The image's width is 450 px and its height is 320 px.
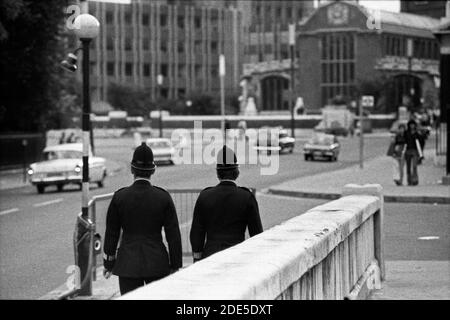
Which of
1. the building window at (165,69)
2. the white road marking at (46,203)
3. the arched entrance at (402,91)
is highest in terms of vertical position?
the building window at (165,69)

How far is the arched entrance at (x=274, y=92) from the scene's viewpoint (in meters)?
133

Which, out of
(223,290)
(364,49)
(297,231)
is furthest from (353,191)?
(364,49)

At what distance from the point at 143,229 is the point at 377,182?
87.3ft

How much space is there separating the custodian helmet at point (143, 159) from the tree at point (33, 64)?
35.7 metres

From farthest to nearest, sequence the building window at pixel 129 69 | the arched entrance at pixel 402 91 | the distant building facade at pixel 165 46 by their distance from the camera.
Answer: the building window at pixel 129 69
the distant building facade at pixel 165 46
the arched entrance at pixel 402 91

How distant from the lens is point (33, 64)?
158 ft

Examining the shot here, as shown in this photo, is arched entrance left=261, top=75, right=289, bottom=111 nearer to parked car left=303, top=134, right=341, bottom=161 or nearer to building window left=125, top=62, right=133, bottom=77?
building window left=125, top=62, right=133, bottom=77

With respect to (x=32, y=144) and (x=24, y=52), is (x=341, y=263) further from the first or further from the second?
(x=32, y=144)

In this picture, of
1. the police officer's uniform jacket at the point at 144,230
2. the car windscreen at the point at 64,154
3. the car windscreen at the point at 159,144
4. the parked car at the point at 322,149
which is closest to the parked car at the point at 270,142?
the parked car at the point at 322,149

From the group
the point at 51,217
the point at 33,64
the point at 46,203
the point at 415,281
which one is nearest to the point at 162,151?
the point at 33,64

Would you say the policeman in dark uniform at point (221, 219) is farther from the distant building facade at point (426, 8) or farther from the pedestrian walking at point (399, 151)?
the distant building facade at point (426, 8)

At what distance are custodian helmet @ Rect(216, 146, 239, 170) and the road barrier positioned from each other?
71cm
